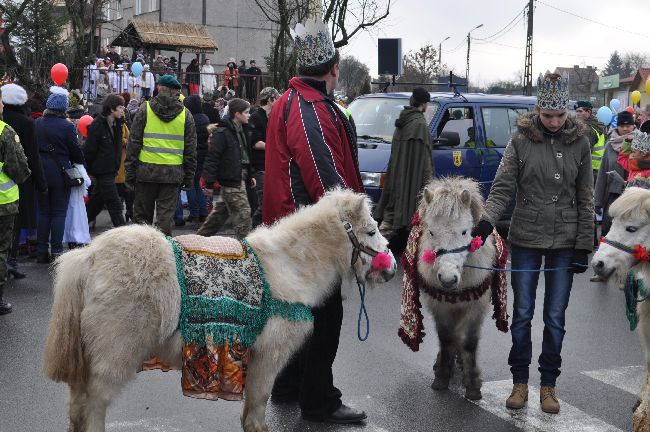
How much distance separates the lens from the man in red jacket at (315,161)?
16.8 ft

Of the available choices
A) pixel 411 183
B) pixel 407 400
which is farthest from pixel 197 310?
pixel 411 183

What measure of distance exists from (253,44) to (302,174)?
43142 mm

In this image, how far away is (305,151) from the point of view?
5.12m

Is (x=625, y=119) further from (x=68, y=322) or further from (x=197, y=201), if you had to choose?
(x=68, y=322)

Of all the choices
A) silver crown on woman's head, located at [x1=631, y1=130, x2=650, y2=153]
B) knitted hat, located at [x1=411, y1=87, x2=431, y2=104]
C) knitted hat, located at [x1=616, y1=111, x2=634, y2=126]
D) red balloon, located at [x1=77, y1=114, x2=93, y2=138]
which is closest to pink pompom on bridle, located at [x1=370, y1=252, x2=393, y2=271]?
silver crown on woman's head, located at [x1=631, y1=130, x2=650, y2=153]

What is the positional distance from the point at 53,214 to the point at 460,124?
6.22 meters

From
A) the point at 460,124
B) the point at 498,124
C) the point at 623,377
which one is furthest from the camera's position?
the point at 498,124

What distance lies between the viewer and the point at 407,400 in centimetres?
595

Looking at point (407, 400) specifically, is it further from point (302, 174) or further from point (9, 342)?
point (9, 342)

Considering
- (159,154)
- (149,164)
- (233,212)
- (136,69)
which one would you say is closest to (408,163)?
(233,212)

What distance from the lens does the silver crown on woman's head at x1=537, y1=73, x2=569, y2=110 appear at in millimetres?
5684

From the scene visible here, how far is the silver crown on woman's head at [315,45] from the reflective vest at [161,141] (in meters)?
4.79

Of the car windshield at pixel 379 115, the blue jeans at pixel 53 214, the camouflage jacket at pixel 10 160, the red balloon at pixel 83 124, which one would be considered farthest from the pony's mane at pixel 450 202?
the red balloon at pixel 83 124

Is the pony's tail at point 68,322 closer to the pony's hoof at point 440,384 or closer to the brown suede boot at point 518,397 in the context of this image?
the pony's hoof at point 440,384
